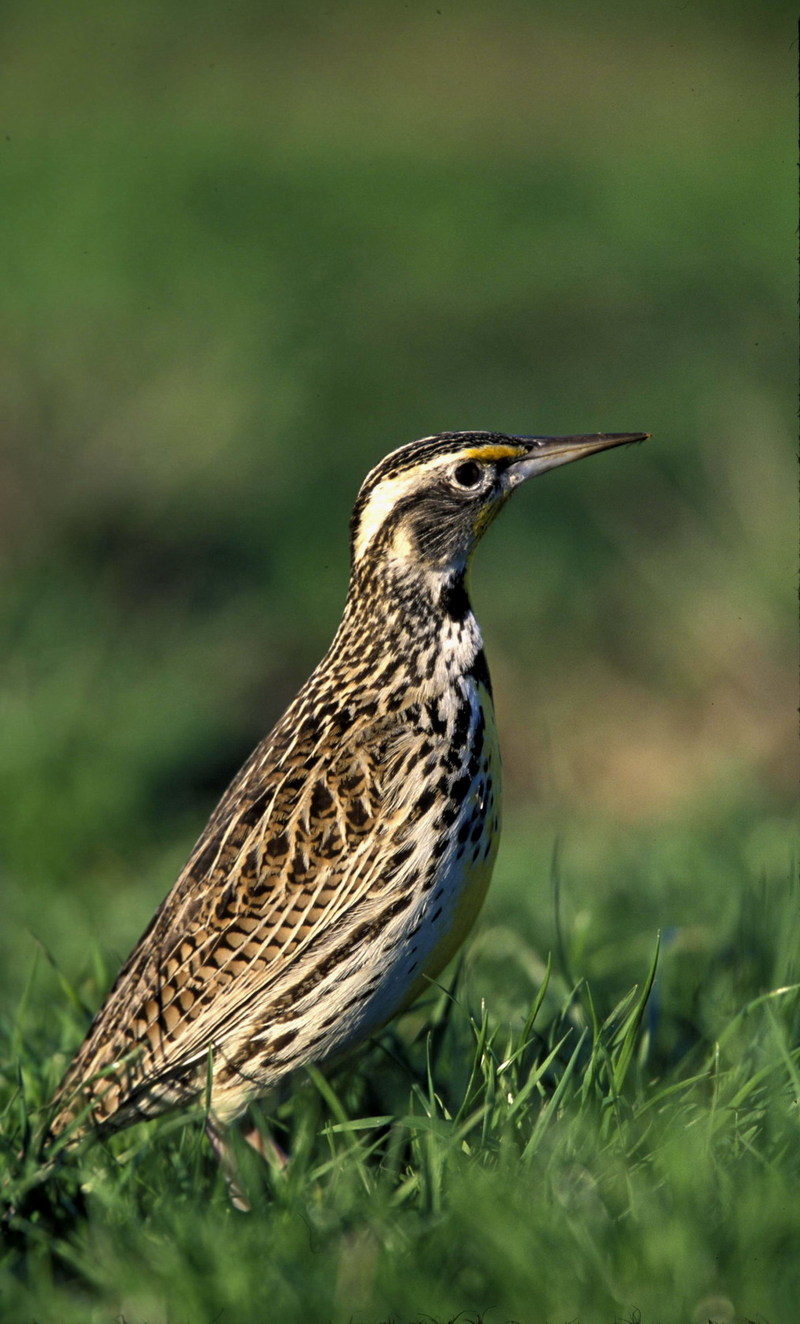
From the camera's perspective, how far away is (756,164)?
53.0 feet

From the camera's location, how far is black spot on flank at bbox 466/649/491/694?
4.48m

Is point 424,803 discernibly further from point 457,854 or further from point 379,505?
point 379,505

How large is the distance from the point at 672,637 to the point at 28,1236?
18.8 ft

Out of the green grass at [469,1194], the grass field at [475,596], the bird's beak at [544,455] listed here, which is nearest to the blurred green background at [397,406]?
the grass field at [475,596]

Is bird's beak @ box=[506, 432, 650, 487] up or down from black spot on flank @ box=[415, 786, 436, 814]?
up

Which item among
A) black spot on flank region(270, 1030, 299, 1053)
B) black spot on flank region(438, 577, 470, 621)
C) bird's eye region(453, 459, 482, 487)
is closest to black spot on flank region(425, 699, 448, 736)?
black spot on flank region(438, 577, 470, 621)

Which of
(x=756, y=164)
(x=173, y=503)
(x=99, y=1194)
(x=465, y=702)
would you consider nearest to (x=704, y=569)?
(x=173, y=503)

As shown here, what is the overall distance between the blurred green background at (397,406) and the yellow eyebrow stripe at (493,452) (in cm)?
166

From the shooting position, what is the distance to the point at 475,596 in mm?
9742

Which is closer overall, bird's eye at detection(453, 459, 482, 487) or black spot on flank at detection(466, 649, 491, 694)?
black spot on flank at detection(466, 649, 491, 694)

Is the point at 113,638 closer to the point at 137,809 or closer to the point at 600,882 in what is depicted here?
the point at 137,809

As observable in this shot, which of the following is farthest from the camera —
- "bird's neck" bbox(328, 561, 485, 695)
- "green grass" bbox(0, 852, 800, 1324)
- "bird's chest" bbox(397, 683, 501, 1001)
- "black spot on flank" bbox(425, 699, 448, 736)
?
"bird's neck" bbox(328, 561, 485, 695)

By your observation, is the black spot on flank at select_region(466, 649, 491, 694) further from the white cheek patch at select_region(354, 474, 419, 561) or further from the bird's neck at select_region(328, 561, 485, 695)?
the white cheek patch at select_region(354, 474, 419, 561)

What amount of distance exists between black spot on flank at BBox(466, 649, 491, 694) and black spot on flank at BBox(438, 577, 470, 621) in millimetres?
126
